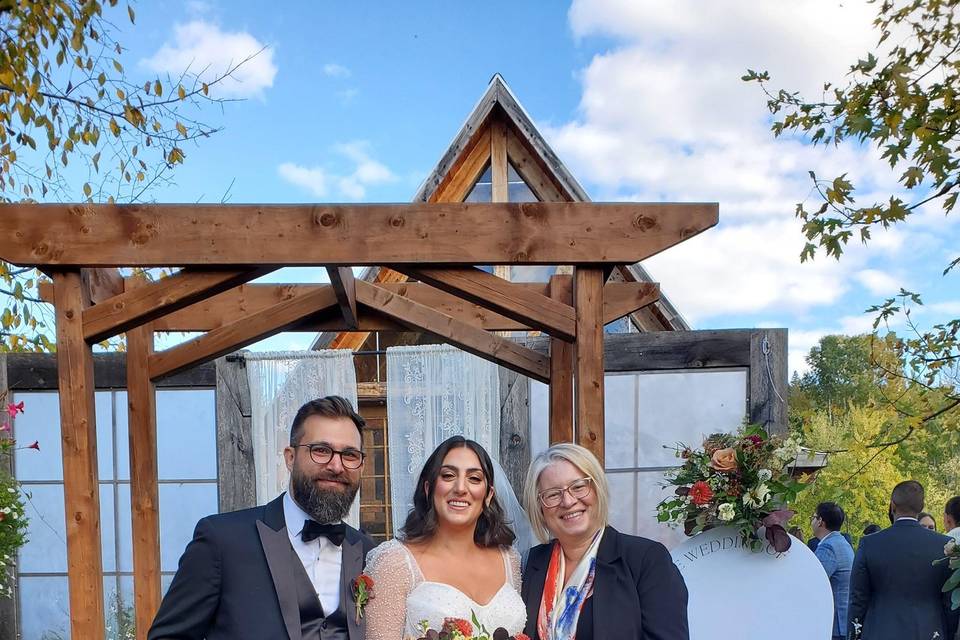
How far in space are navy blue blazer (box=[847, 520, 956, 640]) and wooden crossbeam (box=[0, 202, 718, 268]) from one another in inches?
110

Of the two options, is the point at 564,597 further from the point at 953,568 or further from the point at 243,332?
the point at 953,568

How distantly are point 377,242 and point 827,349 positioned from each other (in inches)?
1533

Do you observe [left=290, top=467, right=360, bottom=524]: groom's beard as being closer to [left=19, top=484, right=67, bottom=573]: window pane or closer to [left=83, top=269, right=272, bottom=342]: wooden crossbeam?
[left=83, top=269, right=272, bottom=342]: wooden crossbeam

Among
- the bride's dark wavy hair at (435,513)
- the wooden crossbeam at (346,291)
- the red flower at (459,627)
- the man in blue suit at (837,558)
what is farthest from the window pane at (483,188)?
the red flower at (459,627)

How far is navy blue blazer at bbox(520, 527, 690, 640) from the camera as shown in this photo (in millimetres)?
2285

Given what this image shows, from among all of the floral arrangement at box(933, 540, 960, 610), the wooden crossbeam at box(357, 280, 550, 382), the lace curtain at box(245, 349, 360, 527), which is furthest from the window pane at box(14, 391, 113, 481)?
the floral arrangement at box(933, 540, 960, 610)

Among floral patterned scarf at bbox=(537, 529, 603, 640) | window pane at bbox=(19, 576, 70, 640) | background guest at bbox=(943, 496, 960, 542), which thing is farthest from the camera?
window pane at bbox=(19, 576, 70, 640)

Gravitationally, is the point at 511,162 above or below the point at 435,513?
above

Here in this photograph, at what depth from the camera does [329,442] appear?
7.57 ft

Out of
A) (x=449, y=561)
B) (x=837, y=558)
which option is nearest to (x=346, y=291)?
(x=449, y=561)

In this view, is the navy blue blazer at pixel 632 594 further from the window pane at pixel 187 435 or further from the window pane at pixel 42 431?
the window pane at pixel 42 431

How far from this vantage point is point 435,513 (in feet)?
8.50

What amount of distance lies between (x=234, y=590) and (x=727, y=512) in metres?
1.92

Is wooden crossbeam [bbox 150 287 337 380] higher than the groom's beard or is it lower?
higher
